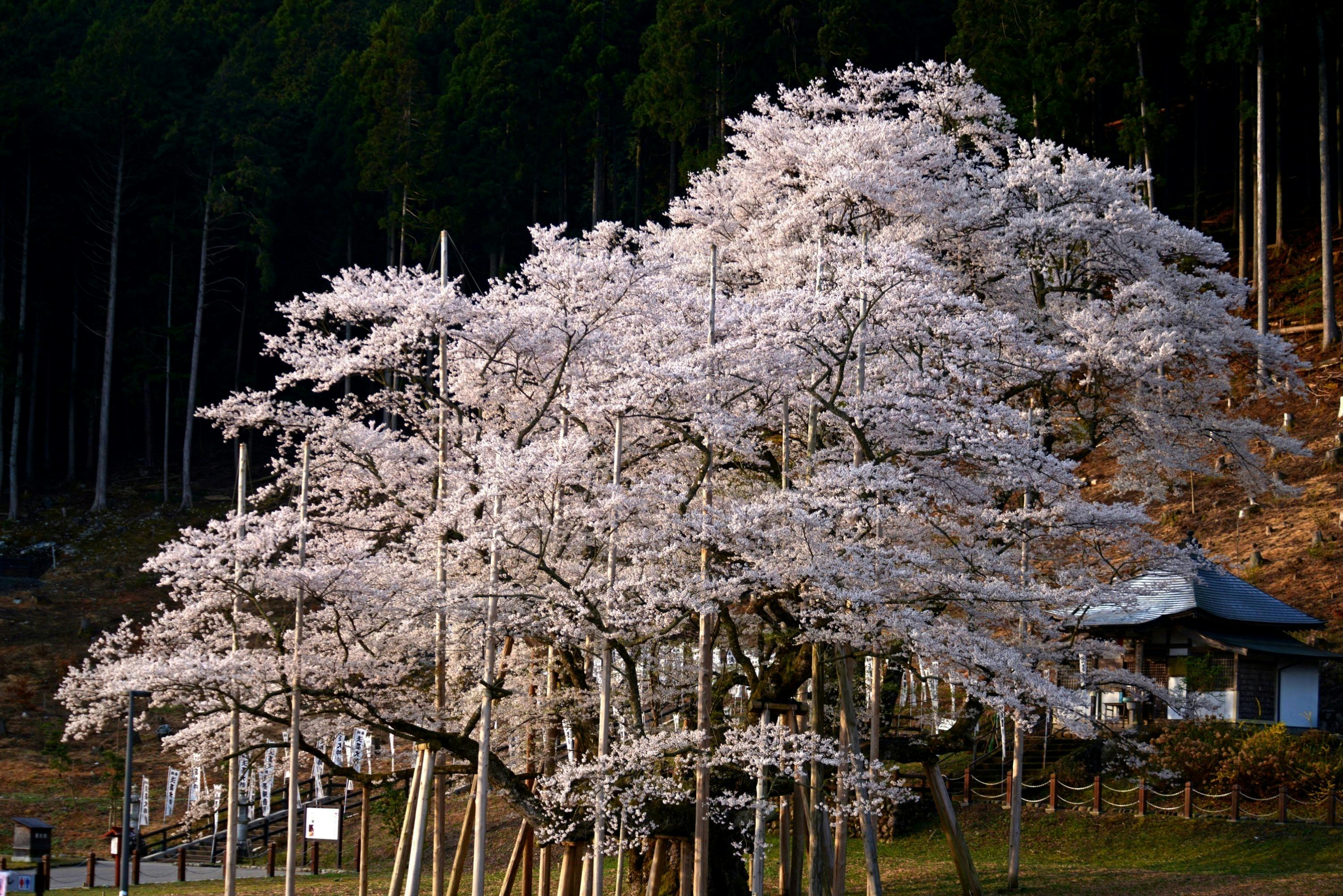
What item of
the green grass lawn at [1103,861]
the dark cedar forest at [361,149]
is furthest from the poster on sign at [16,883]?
the dark cedar forest at [361,149]

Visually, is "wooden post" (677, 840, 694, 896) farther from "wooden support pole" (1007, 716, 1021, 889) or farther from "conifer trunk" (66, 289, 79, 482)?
"conifer trunk" (66, 289, 79, 482)

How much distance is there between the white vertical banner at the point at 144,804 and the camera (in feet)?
82.5

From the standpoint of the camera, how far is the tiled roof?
23297mm

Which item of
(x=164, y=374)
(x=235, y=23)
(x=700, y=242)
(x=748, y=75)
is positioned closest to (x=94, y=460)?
(x=164, y=374)

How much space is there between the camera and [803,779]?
52.9ft

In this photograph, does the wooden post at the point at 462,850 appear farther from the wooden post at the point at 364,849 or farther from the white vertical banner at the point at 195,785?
the white vertical banner at the point at 195,785

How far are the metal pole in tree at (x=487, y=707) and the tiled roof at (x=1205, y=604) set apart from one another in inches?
495

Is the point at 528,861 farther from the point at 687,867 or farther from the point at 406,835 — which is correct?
the point at 687,867

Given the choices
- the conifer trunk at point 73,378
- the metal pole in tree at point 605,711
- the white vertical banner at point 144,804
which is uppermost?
the conifer trunk at point 73,378

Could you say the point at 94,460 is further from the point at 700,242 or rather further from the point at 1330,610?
the point at 1330,610

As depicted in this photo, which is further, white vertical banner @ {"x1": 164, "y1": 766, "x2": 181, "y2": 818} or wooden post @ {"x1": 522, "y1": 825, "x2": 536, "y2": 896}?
white vertical banner @ {"x1": 164, "y1": 766, "x2": 181, "y2": 818}

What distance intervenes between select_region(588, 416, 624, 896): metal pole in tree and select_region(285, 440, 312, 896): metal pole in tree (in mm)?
3796

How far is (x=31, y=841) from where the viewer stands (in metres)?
22.0

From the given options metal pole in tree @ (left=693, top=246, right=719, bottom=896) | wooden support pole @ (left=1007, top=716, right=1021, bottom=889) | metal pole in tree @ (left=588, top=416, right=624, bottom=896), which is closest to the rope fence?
wooden support pole @ (left=1007, top=716, right=1021, bottom=889)
